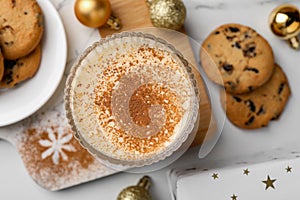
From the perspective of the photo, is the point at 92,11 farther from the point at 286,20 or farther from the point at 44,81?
the point at 286,20

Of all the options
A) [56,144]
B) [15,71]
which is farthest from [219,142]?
[15,71]

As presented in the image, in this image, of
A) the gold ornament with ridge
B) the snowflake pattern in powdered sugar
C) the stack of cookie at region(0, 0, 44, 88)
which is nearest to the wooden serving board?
the gold ornament with ridge

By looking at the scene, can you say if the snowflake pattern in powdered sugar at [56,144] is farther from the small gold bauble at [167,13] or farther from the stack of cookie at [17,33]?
the small gold bauble at [167,13]

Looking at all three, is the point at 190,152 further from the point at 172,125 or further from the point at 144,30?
the point at 144,30

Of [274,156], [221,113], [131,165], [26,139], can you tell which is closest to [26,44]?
[26,139]

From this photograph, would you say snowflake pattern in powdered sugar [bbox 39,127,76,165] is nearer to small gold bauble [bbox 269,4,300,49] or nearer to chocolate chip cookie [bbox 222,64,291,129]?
chocolate chip cookie [bbox 222,64,291,129]

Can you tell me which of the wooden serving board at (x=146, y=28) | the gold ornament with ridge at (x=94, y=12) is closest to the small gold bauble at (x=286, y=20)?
the wooden serving board at (x=146, y=28)
